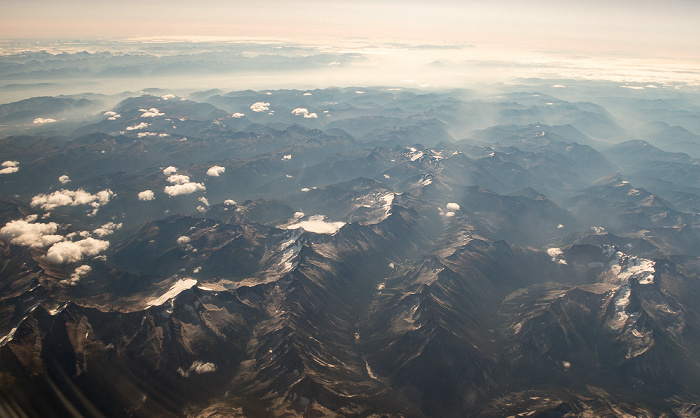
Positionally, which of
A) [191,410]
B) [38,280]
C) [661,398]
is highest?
[38,280]

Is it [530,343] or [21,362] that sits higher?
[21,362]

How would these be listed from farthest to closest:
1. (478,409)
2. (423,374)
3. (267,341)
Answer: (267,341), (423,374), (478,409)

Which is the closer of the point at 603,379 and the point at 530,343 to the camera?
the point at 603,379

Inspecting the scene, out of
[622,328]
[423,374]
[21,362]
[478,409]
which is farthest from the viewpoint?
[622,328]

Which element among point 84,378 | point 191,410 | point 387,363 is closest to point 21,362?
point 84,378

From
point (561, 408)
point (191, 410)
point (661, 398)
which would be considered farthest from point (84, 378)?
point (661, 398)

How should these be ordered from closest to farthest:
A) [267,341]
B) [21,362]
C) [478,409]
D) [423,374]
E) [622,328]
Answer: [21,362] → [478,409] → [423,374] → [267,341] → [622,328]

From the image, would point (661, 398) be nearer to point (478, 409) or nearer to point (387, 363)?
point (478, 409)

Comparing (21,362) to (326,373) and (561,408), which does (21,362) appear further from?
(561,408)

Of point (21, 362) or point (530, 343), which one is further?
point (530, 343)
